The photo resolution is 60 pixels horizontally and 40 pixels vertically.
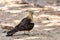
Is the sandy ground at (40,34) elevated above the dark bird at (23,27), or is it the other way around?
the dark bird at (23,27)

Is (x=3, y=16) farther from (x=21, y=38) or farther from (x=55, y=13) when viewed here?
(x=21, y=38)

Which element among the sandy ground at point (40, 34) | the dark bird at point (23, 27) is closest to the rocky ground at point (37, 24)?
the sandy ground at point (40, 34)

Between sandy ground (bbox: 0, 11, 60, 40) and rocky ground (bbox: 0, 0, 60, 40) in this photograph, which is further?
rocky ground (bbox: 0, 0, 60, 40)

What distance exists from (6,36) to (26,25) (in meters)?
0.62

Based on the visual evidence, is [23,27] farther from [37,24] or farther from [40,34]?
[37,24]

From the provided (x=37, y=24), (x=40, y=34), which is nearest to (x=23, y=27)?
(x=40, y=34)

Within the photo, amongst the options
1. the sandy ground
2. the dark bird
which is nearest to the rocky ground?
the sandy ground

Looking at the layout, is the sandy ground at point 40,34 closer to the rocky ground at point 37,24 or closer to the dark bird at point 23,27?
the rocky ground at point 37,24

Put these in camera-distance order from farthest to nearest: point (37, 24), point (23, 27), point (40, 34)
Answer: point (37, 24) → point (40, 34) → point (23, 27)

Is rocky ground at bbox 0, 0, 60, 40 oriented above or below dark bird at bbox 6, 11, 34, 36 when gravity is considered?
below

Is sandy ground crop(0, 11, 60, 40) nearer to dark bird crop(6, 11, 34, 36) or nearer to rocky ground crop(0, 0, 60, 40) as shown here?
rocky ground crop(0, 0, 60, 40)

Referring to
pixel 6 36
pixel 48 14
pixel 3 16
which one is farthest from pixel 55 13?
pixel 6 36

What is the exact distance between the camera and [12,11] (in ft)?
45.6

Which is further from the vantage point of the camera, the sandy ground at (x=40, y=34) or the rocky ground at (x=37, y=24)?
the rocky ground at (x=37, y=24)
